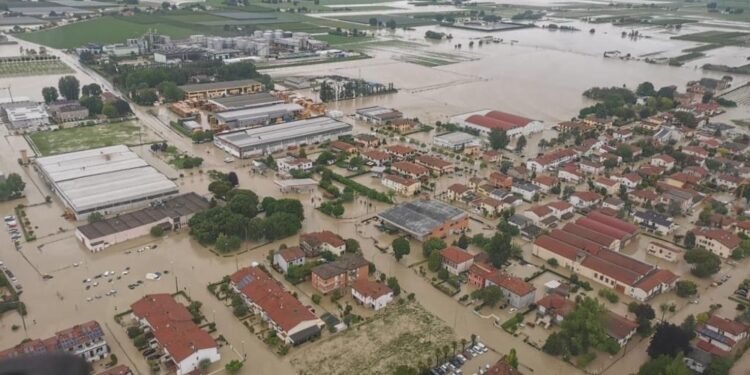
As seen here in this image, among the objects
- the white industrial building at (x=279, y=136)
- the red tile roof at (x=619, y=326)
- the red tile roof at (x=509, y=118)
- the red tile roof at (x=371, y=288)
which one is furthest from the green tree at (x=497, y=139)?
the red tile roof at (x=619, y=326)

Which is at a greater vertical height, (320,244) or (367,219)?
(320,244)

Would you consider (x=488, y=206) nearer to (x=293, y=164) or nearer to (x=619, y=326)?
(x=619, y=326)

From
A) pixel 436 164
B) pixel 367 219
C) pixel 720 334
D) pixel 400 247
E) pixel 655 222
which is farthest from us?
pixel 436 164

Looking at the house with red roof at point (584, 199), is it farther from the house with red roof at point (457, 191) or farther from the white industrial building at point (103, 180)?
the white industrial building at point (103, 180)

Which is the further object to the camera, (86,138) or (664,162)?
(86,138)

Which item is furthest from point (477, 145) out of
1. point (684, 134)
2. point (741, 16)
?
point (741, 16)

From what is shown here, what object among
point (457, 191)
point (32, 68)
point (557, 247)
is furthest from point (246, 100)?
point (557, 247)
